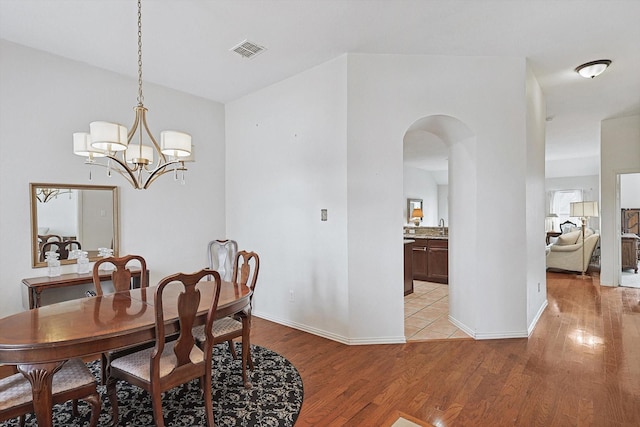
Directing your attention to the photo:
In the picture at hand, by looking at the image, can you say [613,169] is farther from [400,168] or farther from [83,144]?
[83,144]

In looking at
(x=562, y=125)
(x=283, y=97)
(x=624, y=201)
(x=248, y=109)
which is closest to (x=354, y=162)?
(x=283, y=97)

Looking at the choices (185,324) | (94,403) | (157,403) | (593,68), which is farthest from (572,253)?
(94,403)

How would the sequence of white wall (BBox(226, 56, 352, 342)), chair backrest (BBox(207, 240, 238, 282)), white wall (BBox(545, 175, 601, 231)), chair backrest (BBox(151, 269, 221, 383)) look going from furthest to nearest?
white wall (BBox(545, 175, 601, 231)) → chair backrest (BBox(207, 240, 238, 282)) → white wall (BBox(226, 56, 352, 342)) → chair backrest (BBox(151, 269, 221, 383))

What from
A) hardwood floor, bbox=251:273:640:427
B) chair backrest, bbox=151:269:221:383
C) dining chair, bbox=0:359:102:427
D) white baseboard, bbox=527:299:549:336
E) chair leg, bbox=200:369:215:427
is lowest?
hardwood floor, bbox=251:273:640:427

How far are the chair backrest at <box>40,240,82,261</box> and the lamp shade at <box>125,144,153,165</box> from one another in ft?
5.26

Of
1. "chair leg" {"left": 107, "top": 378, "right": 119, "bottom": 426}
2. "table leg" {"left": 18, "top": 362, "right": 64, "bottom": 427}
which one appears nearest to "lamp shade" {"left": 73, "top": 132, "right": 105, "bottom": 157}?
"table leg" {"left": 18, "top": 362, "right": 64, "bottom": 427}

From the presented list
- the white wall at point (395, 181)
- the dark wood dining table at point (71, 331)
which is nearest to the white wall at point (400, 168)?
the white wall at point (395, 181)

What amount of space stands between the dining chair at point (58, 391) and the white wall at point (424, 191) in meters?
9.20

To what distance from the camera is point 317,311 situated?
3.67 metres

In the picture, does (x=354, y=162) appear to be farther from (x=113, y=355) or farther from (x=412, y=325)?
(x=113, y=355)

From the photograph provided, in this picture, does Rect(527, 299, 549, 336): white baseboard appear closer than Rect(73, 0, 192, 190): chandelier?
No

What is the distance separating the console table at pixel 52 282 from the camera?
9.86 feet

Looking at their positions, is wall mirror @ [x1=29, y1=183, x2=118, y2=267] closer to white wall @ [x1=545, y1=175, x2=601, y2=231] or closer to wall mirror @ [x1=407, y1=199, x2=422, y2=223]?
wall mirror @ [x1=407, y1=199, x2=422, y2=223]

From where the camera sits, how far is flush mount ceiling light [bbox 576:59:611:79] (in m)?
3.51
